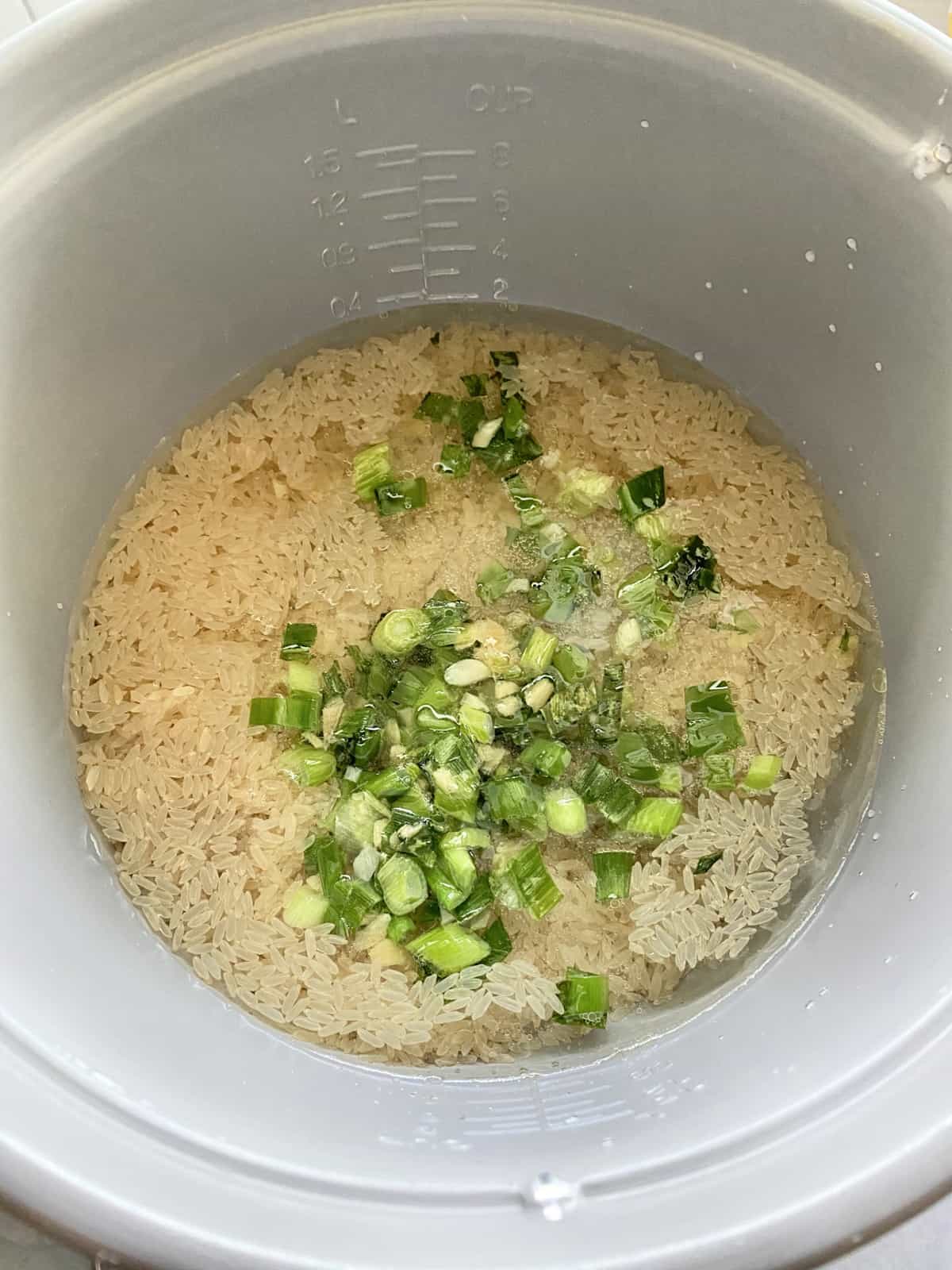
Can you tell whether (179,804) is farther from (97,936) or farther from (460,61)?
(460,61)

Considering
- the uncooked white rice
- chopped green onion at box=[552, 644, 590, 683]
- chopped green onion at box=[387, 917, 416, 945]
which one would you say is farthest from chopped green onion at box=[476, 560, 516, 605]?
chopped green onion at box=[387, 917, 416, 945]

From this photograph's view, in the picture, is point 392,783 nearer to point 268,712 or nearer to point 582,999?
point 268,712

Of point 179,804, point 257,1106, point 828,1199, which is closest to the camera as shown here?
point 828,1199

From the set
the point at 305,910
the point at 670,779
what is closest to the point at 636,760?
the point at 670,779

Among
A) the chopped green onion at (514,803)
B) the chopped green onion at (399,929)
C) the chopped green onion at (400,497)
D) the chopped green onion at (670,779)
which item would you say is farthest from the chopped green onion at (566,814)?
the chopped green onion at (400,497)

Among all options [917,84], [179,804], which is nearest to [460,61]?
[917,84]

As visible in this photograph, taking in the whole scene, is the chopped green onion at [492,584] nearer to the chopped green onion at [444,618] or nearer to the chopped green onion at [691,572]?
the chopped green onion at [444,618]
